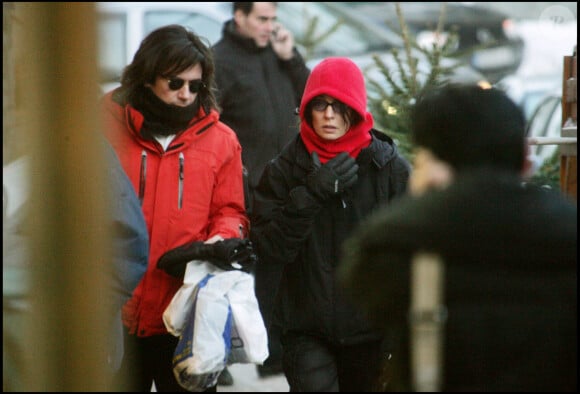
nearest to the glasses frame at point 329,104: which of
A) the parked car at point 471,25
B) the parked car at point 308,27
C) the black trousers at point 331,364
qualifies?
the black trousers at point 331,364

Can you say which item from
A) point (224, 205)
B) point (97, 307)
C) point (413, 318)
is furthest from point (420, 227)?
point (224, 205)

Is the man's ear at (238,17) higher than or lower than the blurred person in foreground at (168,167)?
higher

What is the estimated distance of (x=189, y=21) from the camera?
31.4 feet

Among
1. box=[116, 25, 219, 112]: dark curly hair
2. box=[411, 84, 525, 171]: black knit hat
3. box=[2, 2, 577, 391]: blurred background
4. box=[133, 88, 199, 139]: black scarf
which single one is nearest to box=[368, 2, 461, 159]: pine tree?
box=[116, 25, 219, 112]: dark curly hair

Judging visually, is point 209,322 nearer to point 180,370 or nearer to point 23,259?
point 180,370

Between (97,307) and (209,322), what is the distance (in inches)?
85.7

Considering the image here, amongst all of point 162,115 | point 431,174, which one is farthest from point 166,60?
point 431,174

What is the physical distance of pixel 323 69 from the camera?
14.6ft

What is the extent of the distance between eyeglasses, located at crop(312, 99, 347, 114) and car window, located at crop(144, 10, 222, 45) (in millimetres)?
5127

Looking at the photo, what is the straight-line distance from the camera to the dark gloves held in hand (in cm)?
430

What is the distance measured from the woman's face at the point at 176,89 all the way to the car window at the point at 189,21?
4.90 m

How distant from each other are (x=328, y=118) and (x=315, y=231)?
1.50 ft

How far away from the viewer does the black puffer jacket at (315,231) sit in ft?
13.9

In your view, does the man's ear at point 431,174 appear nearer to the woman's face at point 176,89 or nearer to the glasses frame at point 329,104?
the glasses frame at point 329,104
